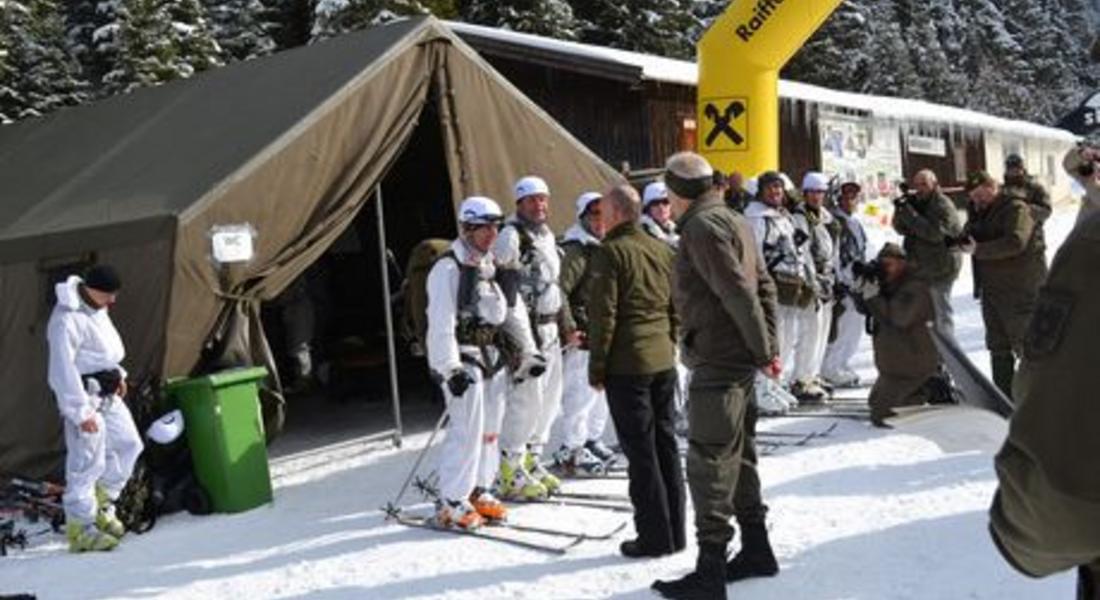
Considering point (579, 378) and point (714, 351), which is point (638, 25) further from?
point (714, 351)

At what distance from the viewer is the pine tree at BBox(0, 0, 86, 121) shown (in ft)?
88.8

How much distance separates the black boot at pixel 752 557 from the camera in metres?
4.75

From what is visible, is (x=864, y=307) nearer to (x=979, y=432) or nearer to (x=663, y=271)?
(x=663, y=271)

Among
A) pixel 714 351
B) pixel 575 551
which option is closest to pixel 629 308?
pixel 714 351

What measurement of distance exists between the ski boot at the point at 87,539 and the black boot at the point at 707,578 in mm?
3679

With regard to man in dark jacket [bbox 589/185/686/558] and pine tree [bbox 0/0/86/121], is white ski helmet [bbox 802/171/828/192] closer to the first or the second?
man in dark jacket [bbox 589/185/686/558]

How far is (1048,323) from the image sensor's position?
1.29 metres

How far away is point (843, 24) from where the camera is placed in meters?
43.3

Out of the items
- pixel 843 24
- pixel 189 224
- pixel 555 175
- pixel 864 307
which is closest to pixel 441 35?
pixel 555 175

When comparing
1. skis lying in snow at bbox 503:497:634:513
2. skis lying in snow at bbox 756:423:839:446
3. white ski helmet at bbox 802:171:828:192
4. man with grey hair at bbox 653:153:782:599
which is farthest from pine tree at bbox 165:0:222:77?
man with grey hair at bbox 653:153:782:599

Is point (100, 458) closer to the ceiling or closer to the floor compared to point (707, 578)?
closer to the ceiling

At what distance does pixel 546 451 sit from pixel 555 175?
295 cm

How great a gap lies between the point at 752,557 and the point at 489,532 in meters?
1.69

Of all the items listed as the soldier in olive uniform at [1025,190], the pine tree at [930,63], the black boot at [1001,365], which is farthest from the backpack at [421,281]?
the pine tree at [930,63]
